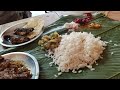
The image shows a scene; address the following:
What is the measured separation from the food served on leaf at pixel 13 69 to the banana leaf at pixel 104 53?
9 centimetres

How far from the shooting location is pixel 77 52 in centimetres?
133

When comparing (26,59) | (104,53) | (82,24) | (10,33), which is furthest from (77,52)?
(10,33)

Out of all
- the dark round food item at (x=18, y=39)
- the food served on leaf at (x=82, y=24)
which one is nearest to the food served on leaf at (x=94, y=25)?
the food served on leaf at (x=82, y=24)

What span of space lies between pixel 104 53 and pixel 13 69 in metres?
0.58

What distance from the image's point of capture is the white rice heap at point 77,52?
1.28 meters

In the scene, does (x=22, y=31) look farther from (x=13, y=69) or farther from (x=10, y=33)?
(x=13, y=69)

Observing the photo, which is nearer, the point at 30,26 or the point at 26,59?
the point at 26,59

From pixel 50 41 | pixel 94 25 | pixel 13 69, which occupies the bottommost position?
pixel 13 69

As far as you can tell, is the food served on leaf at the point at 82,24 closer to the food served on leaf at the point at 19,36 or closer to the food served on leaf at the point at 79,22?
the food served on leaf at the point at 79,22

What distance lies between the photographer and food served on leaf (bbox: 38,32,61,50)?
1.48 meters

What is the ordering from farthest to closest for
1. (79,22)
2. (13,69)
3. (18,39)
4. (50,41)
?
(79,22) < (18,39) < (50,41) < (13,69)
